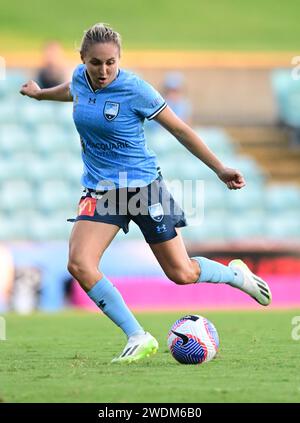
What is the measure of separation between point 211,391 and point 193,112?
47.2ft

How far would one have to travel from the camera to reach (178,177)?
16.7 meters

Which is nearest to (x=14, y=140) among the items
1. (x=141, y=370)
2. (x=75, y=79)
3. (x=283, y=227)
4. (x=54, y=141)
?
(x=54, y=141)

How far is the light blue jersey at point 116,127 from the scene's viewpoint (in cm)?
691

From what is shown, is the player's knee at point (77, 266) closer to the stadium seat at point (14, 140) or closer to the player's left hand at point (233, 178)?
the player's left hand at point (233, 178)

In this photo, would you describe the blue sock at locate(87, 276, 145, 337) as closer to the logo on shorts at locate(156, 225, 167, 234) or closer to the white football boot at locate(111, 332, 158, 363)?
the white football boot at locate(111, 332, 158, 363)

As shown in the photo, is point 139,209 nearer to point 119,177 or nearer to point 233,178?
point 119,177

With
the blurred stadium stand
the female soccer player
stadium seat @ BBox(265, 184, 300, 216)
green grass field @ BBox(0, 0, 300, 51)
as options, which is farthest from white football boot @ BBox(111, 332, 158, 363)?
green grass field @ BBox(0, 0, 300, 51)

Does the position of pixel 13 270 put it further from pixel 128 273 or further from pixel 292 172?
Answer: pixel 292 172

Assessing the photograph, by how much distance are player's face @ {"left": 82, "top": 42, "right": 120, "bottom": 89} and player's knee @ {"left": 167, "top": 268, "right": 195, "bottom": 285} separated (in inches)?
53.0

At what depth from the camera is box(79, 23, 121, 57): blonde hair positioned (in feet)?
21.8

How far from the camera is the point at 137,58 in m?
20.2

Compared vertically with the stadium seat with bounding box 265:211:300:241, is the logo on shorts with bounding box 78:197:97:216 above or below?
below

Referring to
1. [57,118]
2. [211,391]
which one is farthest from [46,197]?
[211,391]

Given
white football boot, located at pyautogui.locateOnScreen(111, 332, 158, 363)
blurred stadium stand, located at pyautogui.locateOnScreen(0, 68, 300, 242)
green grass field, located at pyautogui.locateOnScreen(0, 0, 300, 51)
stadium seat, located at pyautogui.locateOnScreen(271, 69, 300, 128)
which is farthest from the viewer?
green grass field, located at pyautogui.locateOnScreen(0, 0, 300, 51)
